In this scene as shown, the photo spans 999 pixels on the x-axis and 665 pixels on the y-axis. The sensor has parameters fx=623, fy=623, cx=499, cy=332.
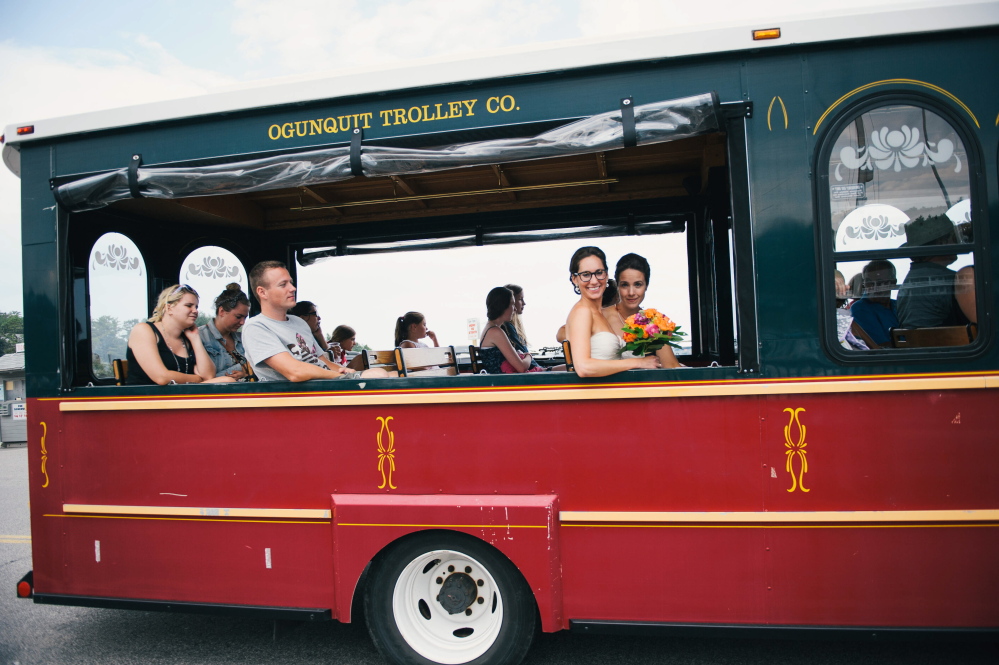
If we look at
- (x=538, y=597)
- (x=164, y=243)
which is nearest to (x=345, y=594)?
(x=538, y=597)

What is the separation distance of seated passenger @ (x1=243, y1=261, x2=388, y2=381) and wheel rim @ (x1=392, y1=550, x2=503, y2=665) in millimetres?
1056

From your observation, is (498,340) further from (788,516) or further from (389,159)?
(788,516)

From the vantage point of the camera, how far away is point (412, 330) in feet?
18.6

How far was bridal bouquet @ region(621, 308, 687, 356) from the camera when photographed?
303 centimetres

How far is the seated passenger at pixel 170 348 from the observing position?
3.65m

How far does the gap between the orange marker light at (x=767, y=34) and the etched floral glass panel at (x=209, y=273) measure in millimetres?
4189

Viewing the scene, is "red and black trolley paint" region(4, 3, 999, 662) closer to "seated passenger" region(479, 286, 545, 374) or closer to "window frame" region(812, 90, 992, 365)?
"window frame" region(812, 90, 992, 365)

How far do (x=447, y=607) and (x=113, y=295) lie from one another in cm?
302

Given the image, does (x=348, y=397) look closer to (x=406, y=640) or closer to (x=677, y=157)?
(x=406, y=640)

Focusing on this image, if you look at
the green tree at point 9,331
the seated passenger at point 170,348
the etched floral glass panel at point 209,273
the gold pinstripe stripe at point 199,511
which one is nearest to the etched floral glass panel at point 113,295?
the seated passenger at point 170,348

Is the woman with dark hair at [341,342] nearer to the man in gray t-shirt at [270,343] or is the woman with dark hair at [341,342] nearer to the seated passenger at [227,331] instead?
the seated passenger at [227,331]

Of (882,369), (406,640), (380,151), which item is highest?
(380,151)

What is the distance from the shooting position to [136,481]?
11.3ft

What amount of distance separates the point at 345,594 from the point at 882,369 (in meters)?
2.76
